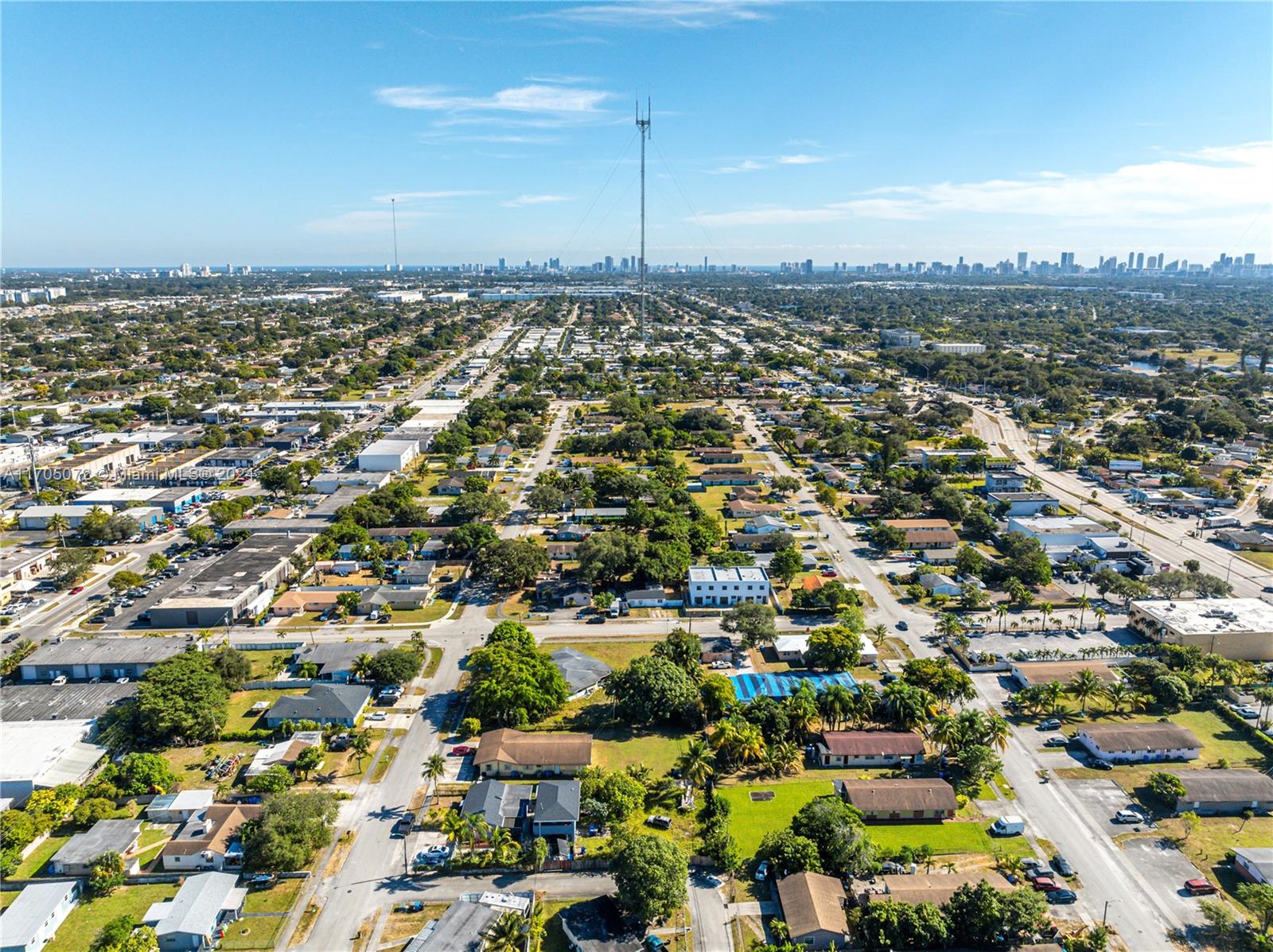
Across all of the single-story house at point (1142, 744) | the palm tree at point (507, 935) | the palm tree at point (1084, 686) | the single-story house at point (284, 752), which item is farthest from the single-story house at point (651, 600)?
the palm tree at point (507, 935)

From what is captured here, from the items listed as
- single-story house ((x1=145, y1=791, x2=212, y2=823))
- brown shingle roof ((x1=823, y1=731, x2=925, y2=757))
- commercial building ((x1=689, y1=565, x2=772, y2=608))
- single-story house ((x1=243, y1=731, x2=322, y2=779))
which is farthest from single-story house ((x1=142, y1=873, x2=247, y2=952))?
commercial building ((x1=689, y1=565, x2=772, y2=608))

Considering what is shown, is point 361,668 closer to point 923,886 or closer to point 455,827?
point 455,827

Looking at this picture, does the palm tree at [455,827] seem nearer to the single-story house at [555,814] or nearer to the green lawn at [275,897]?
the single-story house at [555,814]

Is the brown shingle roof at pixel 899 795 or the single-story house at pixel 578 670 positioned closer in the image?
the brown shingle roof at pixel 899 795

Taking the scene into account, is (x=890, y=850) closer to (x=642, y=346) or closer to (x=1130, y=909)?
(x=1130, y=909)

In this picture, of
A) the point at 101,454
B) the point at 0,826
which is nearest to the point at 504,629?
the point at 0,826

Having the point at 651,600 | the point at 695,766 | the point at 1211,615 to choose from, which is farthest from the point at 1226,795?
the point at 651,600
